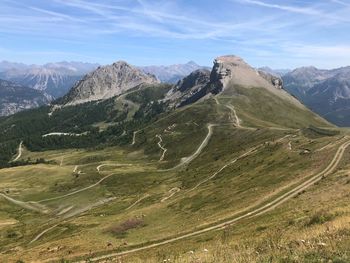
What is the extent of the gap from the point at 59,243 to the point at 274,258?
7229 centimetres

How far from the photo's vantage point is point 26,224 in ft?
480

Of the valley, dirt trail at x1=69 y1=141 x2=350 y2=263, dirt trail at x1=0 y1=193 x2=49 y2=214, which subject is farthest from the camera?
dirt trail at x1=0 y1=193 x2=49 y2=214

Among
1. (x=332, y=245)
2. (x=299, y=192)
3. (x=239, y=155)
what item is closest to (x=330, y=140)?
(x=239, y=155)

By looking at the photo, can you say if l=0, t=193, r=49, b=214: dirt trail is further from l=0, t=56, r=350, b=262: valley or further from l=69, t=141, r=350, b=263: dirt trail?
l=69, t=141, r=350, b=263: dirt trail

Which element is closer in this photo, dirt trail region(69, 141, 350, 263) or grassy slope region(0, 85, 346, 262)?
grassy slope region(0, 85, 346, 262)

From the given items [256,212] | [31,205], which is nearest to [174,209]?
[256,212]

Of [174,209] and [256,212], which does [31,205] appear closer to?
[174,209]

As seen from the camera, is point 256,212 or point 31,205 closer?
point 256,212

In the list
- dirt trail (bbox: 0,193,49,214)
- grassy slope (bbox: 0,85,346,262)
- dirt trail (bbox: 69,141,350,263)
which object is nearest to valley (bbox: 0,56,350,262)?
dirt trail (bbox: 69,141,350,263)

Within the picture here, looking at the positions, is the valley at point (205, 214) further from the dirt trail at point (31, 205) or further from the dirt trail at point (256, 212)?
the dirt trail at point (31, 205)

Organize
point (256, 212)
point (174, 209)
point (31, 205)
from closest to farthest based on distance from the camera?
1. point (256, 212)
2. point (174, 209)
3. point (31, 205)

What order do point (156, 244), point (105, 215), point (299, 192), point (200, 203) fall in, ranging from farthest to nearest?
point (105, 215)
point (200, 203)
point (299, 192)
point (156, 244)

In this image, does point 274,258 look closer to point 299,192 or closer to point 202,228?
point 202,228

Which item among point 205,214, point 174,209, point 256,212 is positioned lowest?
point 174,209
